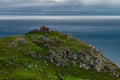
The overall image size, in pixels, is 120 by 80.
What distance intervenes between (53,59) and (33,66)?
996 centimetres

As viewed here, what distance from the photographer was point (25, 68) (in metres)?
96.4

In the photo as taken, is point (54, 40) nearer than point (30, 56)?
No

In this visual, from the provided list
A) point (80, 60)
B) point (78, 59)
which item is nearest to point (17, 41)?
point (78, 59)

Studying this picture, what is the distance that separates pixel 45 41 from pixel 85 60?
14217 millimetres

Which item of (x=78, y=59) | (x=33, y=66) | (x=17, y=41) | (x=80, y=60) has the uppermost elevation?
(x=17, y=41)

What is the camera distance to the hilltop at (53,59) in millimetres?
98062

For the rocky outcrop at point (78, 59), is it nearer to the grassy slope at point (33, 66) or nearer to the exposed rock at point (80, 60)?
the exposed rock at point (80, 60)

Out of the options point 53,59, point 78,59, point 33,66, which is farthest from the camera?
point 78,59

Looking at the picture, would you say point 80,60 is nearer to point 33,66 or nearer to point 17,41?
point 33,66

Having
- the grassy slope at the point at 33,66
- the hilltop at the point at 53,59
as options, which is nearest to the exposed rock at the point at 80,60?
the hilltop at the point at 53,59

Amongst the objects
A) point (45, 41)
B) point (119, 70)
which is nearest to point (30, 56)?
point (45, 41)

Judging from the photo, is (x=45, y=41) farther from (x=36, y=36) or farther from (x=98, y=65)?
(x=98, y=65)

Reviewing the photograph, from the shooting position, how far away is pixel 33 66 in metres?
99.6

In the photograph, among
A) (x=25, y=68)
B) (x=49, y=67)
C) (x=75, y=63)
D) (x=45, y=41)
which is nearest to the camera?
(x=25, y=68)
